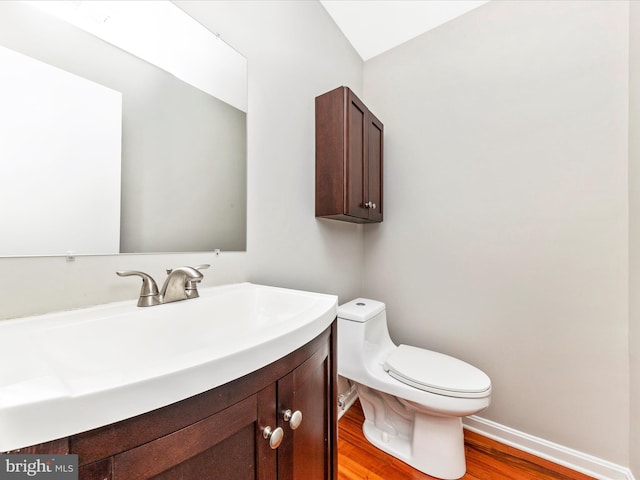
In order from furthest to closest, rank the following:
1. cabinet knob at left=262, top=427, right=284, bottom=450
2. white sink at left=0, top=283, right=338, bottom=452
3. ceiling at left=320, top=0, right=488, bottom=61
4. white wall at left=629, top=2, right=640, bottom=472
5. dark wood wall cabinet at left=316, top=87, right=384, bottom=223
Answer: ceiling at left=320, top=0, right=488, bottom=61, dark wood wall cabinet at left=316, top=87, right=384, bottom=223, white wall at left=629, top=2, right=640, bottom=472, cabinet knob at left=262, top=427, right=284, bottom=450, white sink at left=0, top=283, right=338, bottom=452

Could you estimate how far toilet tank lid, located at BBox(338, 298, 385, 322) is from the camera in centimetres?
128

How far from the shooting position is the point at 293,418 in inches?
19.4

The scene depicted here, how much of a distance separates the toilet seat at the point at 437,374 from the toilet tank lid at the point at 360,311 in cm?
23

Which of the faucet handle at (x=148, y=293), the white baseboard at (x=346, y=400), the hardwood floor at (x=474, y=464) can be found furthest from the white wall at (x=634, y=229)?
the faucet handle at (x=148, y=293)

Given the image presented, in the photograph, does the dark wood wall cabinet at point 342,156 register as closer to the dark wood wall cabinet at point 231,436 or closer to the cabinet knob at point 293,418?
the dark wood wall cabinet at point 231,436

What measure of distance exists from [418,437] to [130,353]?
4.06 feet

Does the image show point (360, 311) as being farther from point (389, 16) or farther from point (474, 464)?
point (389, 16)

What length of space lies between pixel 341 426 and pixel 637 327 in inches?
55.3

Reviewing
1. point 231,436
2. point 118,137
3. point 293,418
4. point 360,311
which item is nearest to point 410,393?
point 360,311

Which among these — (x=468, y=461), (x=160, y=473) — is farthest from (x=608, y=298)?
(x=160, y=473)

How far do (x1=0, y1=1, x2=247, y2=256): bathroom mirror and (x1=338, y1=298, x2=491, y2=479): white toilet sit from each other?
0.79 metres

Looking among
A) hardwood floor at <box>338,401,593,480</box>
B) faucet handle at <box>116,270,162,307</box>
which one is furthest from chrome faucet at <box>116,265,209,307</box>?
hardwood floor at <box>338,401,593,480</box>

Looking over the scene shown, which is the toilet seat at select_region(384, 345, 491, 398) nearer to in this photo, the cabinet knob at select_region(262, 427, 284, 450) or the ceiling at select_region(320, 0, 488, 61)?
the cabinet knob at select_region(262, 427, 284, 450)

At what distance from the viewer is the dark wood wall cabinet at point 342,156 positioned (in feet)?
4.11
